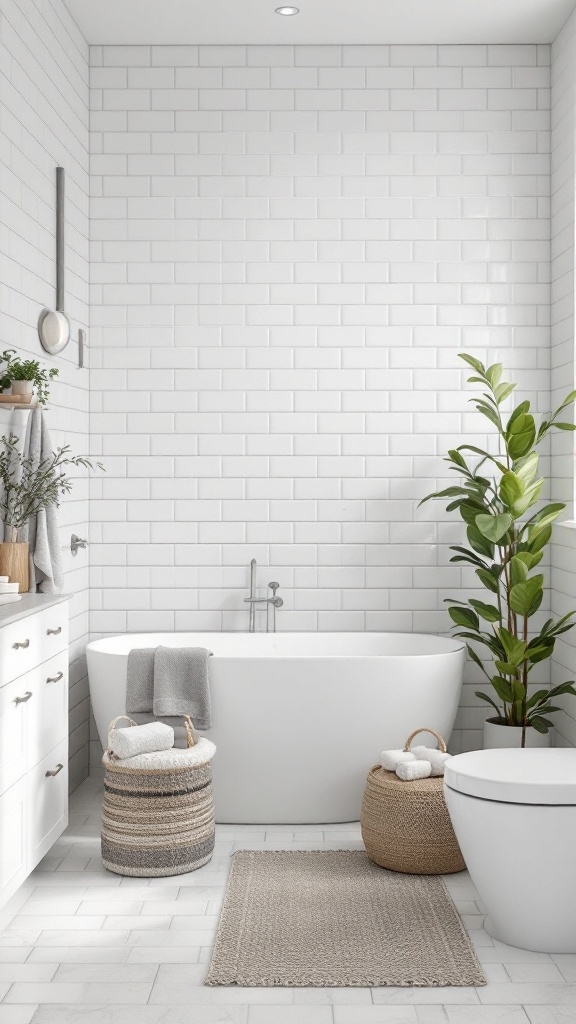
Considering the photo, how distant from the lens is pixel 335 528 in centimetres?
493

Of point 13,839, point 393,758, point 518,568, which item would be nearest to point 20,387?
point 13,839

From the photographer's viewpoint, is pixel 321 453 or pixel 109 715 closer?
pixel 109 715

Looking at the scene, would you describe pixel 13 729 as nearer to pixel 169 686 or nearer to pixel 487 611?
pixel 169 686

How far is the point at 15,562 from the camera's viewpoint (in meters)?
3.62

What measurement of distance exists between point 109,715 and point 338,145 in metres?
2.85

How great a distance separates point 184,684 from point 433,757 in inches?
40.6

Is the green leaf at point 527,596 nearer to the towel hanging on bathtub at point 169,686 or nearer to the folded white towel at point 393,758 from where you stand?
the folded white towel at point 393,758

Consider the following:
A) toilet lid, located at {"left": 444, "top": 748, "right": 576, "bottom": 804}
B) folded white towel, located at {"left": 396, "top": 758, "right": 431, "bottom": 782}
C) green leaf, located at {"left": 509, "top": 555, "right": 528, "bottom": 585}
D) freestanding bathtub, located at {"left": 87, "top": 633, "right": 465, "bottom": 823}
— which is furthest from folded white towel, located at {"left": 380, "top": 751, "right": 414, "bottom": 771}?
green leaf, located at {"left": 509, "top": 555, "right": 528, "bottom": 585}

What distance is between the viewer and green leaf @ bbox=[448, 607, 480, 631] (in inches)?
180

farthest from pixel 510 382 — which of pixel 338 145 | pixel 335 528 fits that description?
pixel 338 145

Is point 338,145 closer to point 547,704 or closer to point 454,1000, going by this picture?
point 547,704

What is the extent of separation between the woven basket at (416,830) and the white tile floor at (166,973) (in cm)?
12

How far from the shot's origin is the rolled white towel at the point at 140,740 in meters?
3.71

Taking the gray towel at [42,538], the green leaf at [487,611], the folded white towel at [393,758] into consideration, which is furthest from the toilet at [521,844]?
the gray towel at [42,538]
